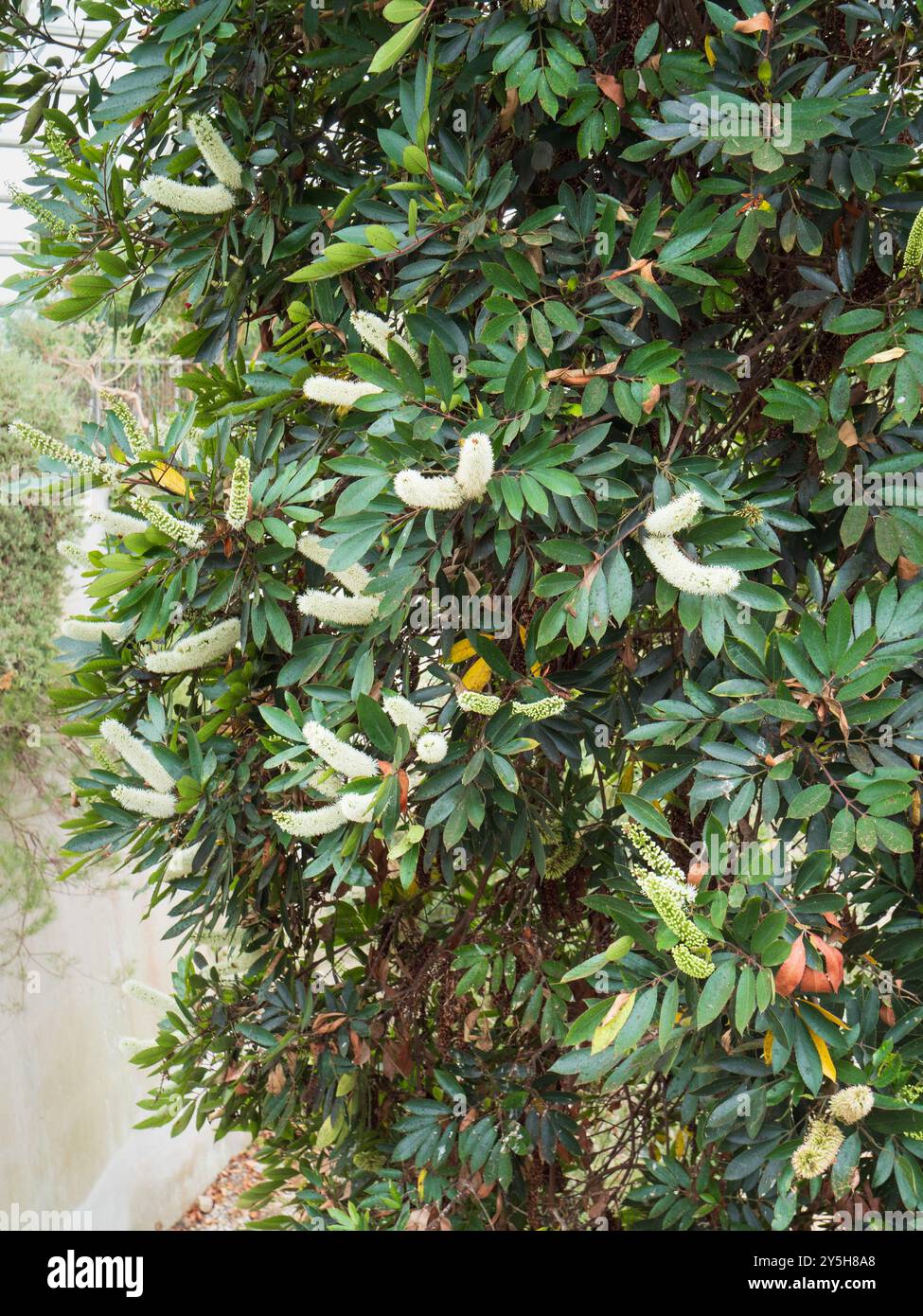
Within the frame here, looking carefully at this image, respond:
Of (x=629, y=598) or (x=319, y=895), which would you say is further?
(x=319, y=895)

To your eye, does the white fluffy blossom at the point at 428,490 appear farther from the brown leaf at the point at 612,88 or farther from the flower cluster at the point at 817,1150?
the flower cluster at the point at 817,1150

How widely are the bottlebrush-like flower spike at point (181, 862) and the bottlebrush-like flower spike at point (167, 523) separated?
0.48m

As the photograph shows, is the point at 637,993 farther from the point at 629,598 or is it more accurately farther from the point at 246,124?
the point at 246,124

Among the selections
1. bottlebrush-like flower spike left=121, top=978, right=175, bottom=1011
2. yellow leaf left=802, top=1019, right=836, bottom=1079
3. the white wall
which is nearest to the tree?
yellow leaf left=802, top=1019, right=836, bottom=1079

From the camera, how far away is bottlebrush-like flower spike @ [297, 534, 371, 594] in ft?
4.92

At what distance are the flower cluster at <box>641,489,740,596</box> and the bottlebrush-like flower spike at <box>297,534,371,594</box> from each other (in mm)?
405

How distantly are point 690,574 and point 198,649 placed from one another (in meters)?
0.76

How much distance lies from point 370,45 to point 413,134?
244 mm

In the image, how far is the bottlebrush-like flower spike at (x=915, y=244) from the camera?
133 cm

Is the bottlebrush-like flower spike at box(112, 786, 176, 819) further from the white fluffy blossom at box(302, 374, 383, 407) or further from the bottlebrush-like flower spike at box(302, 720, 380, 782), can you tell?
the white fluffy blossom at box(302, 374, 383, 407)

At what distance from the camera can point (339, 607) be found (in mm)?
1495

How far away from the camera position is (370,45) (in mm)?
1571

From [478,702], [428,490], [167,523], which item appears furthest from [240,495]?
[478,702]
